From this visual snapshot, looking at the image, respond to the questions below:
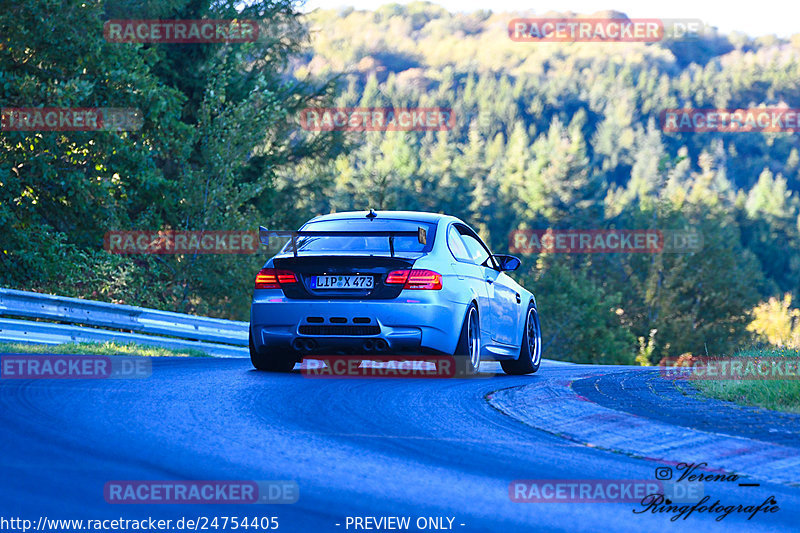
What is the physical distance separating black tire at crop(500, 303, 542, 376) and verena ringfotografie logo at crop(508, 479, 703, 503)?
758 cm

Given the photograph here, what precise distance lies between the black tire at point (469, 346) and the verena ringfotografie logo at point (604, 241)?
→ 6758 cm

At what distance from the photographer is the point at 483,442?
20.6 feet

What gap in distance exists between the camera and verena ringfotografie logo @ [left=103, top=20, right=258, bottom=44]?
27.2 meters

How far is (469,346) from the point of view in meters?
10.8

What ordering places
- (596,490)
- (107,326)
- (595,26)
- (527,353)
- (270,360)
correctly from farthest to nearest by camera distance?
(595,26) → (107,326) → (527,353) → (270,360) → (596,490)

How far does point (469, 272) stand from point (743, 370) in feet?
9.34

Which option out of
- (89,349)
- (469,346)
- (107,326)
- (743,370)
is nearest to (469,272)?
(469,346)

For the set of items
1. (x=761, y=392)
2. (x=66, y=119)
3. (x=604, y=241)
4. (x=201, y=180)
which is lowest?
(x=604, y=241)

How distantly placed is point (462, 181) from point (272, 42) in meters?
77.2

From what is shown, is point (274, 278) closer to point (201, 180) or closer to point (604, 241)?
point (201, 180)

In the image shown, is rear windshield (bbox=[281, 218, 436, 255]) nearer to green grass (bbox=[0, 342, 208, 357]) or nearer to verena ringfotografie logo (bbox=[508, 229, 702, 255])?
green grass (bbox=[0, 342, 208, 357])

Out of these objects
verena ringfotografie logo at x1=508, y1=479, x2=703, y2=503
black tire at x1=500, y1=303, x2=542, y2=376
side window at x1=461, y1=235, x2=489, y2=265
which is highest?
side window at x1=461, y1=235, x2=489, y2=265

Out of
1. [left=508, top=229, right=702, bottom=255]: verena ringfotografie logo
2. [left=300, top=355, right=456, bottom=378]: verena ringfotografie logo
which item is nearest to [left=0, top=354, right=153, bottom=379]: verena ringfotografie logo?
[left=300, top=355, right=456, bottom=378]: verena ringfotografie logo

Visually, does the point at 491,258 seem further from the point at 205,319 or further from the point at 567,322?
the point at 567,322
